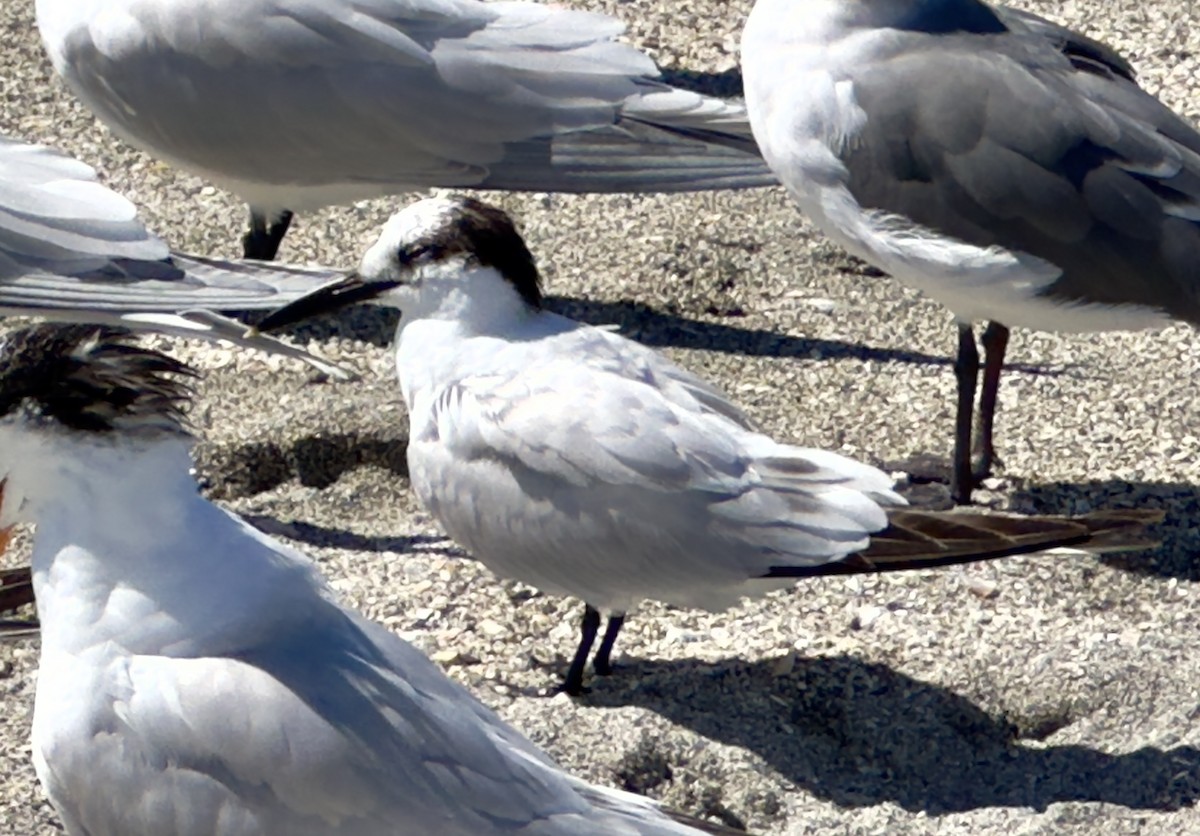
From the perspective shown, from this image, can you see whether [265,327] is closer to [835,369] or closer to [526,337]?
[526,337]

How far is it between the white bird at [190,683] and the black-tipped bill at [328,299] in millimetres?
1276

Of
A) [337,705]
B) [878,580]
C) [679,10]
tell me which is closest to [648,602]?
[878,580]

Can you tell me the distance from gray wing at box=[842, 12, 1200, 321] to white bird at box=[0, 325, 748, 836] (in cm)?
183

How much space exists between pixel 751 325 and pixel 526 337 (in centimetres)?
116

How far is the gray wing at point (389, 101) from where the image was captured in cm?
541

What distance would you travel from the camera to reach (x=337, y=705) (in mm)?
3102

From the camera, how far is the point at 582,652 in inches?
161

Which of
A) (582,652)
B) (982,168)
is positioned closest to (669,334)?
(982,168)

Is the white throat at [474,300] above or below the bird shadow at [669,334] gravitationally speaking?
above

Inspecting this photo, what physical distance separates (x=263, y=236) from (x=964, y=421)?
1.85 m

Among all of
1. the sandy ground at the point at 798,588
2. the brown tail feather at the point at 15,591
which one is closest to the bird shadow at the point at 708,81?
the sandy ground at the point at 798,588

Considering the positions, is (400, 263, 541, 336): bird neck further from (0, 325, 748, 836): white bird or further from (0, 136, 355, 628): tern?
(0, 325, 748, 836): white bird

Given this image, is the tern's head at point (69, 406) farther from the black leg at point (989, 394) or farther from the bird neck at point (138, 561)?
the black leg at point (989, 394)

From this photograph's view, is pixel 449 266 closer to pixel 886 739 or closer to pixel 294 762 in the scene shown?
pixel 886 739
